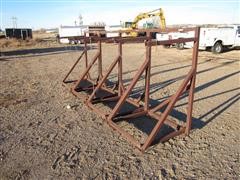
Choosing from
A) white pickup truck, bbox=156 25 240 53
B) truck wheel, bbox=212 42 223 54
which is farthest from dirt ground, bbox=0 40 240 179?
truck wheel, bbox=212 42 223 54

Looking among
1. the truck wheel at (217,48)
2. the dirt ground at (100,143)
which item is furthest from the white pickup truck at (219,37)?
the dirt ground at (100,143)

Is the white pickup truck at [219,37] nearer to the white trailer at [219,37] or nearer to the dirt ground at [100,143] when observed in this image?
the white trailer at [219,37]

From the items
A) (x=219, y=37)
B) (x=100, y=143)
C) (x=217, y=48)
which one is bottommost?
(x=100, y=143)

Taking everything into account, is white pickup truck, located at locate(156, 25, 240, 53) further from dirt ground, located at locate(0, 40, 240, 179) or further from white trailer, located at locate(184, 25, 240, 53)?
dirt ground, located at locate(0, 40, 240, 179)

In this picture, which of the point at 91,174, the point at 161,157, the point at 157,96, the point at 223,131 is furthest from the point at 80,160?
the point at 157,96

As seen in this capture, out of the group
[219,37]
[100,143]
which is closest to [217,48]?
[219,37]

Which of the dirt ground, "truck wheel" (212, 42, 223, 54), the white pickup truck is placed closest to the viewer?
the dirt ground

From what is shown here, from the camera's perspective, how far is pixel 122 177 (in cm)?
305

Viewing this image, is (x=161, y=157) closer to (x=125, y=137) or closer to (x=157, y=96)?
(x=125, y=137)

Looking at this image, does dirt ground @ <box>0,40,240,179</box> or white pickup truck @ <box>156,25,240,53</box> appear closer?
dirt ground @ <box>0,40,240,179</box>

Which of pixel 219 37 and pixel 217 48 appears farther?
pixel 217 48

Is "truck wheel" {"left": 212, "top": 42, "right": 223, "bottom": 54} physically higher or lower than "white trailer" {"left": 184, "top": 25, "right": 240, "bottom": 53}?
lower

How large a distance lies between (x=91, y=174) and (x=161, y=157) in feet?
3.39

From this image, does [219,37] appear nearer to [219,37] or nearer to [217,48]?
[219,37]
